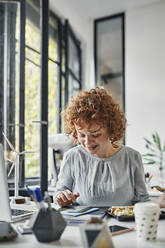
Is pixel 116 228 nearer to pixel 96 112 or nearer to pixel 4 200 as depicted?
pixel 4 200

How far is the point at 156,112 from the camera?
4.64 meters

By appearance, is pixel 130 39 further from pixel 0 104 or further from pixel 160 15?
pixel 0 104

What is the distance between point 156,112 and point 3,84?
2.69 m

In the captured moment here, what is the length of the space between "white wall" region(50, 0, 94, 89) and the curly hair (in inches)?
122

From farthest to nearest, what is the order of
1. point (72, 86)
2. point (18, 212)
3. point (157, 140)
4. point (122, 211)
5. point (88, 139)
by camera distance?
point (72, 86)
point (157, 140)
point (88, 139)
point (18, 212)
point (122, 211)

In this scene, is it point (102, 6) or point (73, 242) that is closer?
point (73, 242)

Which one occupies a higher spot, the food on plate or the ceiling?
the ceiling

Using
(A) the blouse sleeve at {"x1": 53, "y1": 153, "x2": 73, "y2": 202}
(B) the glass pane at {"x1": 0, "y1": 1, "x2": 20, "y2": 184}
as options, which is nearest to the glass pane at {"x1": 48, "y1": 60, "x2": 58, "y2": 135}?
(B) the glass pane at {"x1": 0, "y1": 1, "x2": 20, "y2": 184}

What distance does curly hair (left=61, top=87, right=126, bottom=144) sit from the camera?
60.5 inches

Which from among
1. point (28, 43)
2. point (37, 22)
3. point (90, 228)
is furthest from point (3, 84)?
point (90, 228)

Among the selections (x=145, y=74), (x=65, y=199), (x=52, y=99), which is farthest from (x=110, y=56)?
(x=65, y=199)

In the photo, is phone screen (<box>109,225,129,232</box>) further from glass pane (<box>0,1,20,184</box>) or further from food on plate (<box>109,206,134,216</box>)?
glass pane (<box>0,1,20,184</box>)

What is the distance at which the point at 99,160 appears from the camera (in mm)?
1656

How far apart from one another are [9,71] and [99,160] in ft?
4.66
